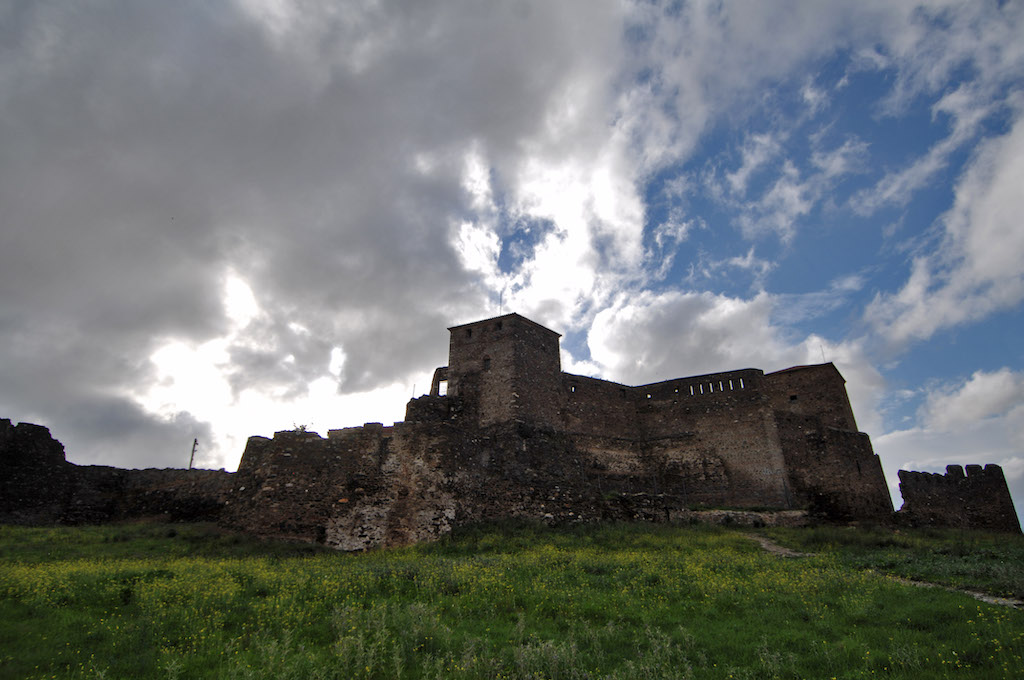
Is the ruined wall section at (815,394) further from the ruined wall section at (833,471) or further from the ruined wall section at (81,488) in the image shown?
the ruined wall section at (81,488)

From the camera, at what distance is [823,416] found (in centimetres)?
3553

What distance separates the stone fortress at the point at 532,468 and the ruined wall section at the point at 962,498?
0.30 feet

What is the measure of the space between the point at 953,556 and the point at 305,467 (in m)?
21.4

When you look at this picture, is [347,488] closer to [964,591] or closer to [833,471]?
[964,591]

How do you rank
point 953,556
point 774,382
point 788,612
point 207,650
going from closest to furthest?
point 207,650 → point 788,612 → point 953,556 → point 774,382

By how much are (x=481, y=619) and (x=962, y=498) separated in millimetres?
35617

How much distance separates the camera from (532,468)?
24891 mm

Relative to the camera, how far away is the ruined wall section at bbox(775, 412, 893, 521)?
98.6 feet

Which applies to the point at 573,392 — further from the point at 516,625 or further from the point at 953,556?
the point at 516,625

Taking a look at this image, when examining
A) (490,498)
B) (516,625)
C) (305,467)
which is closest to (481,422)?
(490,498)

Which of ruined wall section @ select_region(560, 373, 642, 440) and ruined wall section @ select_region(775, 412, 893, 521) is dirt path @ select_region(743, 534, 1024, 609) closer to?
ruined wall section @ select_region(775, 412, 893, 521)

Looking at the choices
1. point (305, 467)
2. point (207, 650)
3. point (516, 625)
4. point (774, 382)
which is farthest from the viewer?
point (774, 382)

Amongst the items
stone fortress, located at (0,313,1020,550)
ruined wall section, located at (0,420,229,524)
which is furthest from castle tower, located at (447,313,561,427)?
ruined wall section, located at (0,420,229,524)

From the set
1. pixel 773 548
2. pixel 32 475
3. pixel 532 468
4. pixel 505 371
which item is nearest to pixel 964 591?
pixel 773 548
